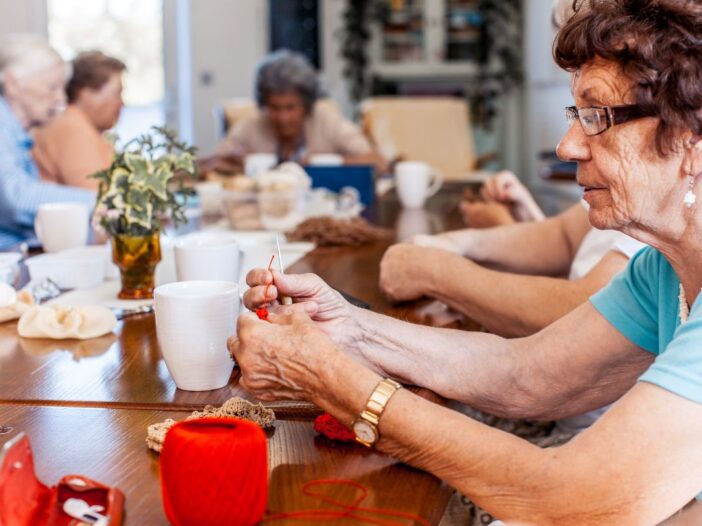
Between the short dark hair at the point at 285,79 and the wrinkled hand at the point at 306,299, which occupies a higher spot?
the short dark hair at the point at 285,79

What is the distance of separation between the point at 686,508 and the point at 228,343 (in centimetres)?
53

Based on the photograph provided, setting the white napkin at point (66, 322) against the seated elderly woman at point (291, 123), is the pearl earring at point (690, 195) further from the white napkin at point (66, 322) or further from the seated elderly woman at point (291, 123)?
the seated elderly woman at point (291, 123)

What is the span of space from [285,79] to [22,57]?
142 cm

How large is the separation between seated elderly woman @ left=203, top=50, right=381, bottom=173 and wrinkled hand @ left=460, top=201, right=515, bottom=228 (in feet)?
5.18

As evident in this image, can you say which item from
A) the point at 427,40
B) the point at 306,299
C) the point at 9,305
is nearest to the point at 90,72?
the point at 9,305

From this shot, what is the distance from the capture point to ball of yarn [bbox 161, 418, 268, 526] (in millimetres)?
713

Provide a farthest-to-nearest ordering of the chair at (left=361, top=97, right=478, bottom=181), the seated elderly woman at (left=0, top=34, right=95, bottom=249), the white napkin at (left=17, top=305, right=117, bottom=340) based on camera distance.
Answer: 1. the chair at (left=361, top=97, right=478, bottom=181)
2. the seated elderly woman at (left=0, top=34, right=95, bottom=249)
3. the white napkin at (left=17, top=305, right=117, bottom=340)

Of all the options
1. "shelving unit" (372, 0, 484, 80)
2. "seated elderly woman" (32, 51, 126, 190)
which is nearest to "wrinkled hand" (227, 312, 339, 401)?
"seated elderly woman" (32, 51, 126, 190)

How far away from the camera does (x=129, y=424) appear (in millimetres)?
956

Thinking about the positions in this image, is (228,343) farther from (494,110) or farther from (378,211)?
(494,110)

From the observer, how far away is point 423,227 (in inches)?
94.0

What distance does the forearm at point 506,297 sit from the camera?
56.9 inches

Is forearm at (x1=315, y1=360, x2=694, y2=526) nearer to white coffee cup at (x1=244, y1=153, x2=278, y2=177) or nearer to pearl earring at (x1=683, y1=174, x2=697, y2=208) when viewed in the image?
pearl earring at (x1=683, y1=174, x2=697, y2=208)

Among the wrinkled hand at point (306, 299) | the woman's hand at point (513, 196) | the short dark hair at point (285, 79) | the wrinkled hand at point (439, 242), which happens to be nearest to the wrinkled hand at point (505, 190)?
the woman's hand at point (513, 196)
